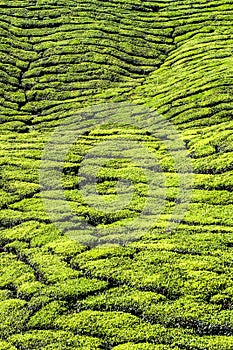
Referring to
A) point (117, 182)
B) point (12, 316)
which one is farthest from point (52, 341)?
point (117, 182)

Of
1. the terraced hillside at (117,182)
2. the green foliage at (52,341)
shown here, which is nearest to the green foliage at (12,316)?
the terraced hillside at (117,182)

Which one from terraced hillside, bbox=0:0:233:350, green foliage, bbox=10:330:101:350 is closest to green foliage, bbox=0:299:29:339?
terraced hillside, bbox=0:0:233:350

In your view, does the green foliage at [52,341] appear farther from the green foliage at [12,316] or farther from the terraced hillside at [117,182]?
the green foliage at [12,316]

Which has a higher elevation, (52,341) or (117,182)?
(117,182)

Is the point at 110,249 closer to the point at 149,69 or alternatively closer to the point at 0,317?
the point at 0,317

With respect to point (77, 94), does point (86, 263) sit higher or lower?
lower

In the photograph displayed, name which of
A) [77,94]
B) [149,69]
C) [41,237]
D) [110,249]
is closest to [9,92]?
[77,94]

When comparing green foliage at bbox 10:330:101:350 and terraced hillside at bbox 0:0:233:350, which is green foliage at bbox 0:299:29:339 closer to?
terraced hillside at bbox 0:0:233:350

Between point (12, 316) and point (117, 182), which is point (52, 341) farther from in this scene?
point (117, 182)
